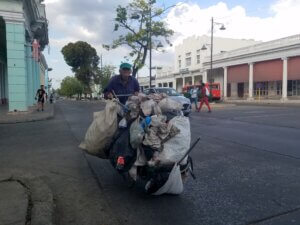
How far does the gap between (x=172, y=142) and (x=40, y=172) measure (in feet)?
8.65

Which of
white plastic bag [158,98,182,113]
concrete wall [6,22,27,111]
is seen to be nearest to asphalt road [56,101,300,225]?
white plastic bag [158,98,182,113]

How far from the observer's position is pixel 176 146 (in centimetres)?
356

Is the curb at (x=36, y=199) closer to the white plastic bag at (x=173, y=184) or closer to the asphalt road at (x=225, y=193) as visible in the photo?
the asphalt road at (x=225, y=193)

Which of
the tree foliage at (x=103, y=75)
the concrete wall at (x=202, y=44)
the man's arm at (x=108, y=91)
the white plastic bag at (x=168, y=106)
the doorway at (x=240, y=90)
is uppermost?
the concrete wall at (x=202, y=44)

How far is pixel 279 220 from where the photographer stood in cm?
315

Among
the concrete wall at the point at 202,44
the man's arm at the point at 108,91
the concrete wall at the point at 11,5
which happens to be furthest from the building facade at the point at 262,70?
the man's arm at the point at 108,91

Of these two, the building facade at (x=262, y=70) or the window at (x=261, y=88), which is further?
the window at (x=261, y=88)

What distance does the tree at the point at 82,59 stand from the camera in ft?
208

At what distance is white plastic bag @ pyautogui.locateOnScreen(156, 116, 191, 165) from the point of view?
3.45 m

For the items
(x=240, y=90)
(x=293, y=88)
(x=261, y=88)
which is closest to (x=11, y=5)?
(x=293, y=88)

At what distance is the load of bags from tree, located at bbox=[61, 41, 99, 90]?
203 ft

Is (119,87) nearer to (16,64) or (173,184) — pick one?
(173,184)

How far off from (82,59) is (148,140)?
64.3 meters

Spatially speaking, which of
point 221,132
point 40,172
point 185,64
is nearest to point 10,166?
point 40,172
